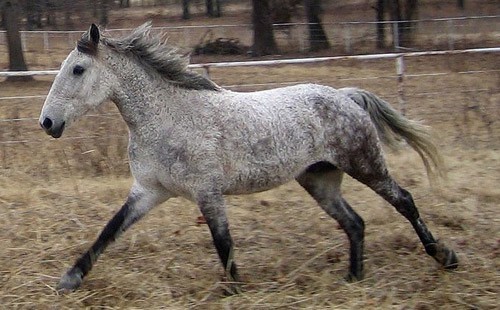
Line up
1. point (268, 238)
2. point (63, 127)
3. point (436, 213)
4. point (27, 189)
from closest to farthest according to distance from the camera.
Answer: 1. point (63, 127)
2. point (268, 238)
3. point (436, 213)
4. point (27, 189)

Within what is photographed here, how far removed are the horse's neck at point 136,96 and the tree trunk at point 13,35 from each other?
50.3 ft

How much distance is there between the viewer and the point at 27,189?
7.68m

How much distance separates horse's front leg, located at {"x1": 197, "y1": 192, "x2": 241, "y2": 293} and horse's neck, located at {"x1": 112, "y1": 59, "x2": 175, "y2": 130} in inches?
24.7

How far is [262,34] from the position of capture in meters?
26.3

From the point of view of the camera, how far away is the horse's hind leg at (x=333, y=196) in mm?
5293

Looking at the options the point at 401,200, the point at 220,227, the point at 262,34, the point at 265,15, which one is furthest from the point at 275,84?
the point at 265,15

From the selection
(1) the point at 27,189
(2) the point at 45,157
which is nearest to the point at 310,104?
(1) the point at 27,189

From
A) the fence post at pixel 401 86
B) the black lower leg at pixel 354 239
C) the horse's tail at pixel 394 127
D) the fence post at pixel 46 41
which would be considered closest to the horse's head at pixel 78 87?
the horse's tail at pixel 394 127

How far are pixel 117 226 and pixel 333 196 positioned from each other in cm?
154

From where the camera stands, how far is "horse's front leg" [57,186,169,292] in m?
4.75

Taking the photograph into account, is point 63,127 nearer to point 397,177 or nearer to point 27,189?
point 27,189

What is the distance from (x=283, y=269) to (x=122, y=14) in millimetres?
38938

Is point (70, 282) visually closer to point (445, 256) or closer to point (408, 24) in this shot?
point (445, 256)

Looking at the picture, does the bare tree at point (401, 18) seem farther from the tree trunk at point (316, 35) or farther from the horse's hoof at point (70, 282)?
the horse's hoof at point (70, 282)
